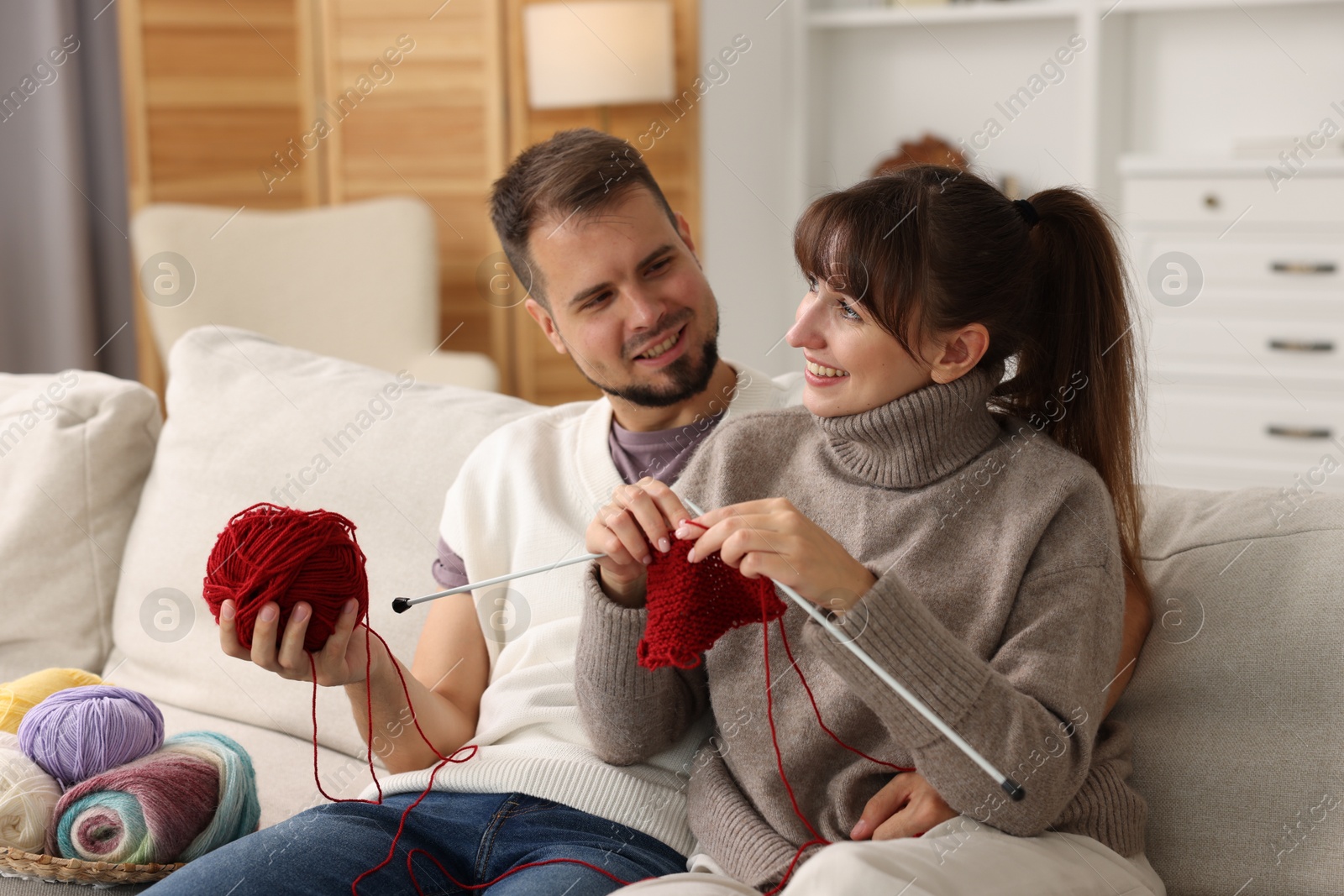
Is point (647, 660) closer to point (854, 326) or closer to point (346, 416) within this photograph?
point (854, 326)

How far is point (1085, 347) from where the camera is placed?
118 cm

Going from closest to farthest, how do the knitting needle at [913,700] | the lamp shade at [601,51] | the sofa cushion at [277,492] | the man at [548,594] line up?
the knitting needle at [913,700]
the man at [548,594]
the sofa cushion at [277,492]
the lamp shade at [601,51]

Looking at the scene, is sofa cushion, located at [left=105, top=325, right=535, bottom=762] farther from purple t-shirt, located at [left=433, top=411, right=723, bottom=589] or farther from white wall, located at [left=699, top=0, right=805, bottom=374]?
white wall, located at [left=699, top=0, right=805, bottom=374]

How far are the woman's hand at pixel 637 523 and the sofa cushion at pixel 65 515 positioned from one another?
942mm

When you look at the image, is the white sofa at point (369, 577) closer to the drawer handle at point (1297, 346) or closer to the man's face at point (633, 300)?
the man's face at point (633, 300)

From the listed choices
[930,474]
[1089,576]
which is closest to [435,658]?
[930,474]

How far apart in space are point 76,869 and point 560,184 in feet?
2.73

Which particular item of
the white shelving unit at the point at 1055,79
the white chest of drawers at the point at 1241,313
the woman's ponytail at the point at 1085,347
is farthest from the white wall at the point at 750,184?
the woman's ponytail at the point at 1085,347

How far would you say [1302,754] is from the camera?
1.10 meters

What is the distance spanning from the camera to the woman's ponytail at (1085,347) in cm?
Result: 117

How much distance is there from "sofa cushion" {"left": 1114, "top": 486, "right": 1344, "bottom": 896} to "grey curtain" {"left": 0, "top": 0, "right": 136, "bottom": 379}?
10.3 feet

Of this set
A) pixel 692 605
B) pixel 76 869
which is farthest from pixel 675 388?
pixel 76 869

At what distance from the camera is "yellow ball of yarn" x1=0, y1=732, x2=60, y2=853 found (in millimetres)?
1164

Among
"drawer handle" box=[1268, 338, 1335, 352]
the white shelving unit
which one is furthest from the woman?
the white shelving unit
